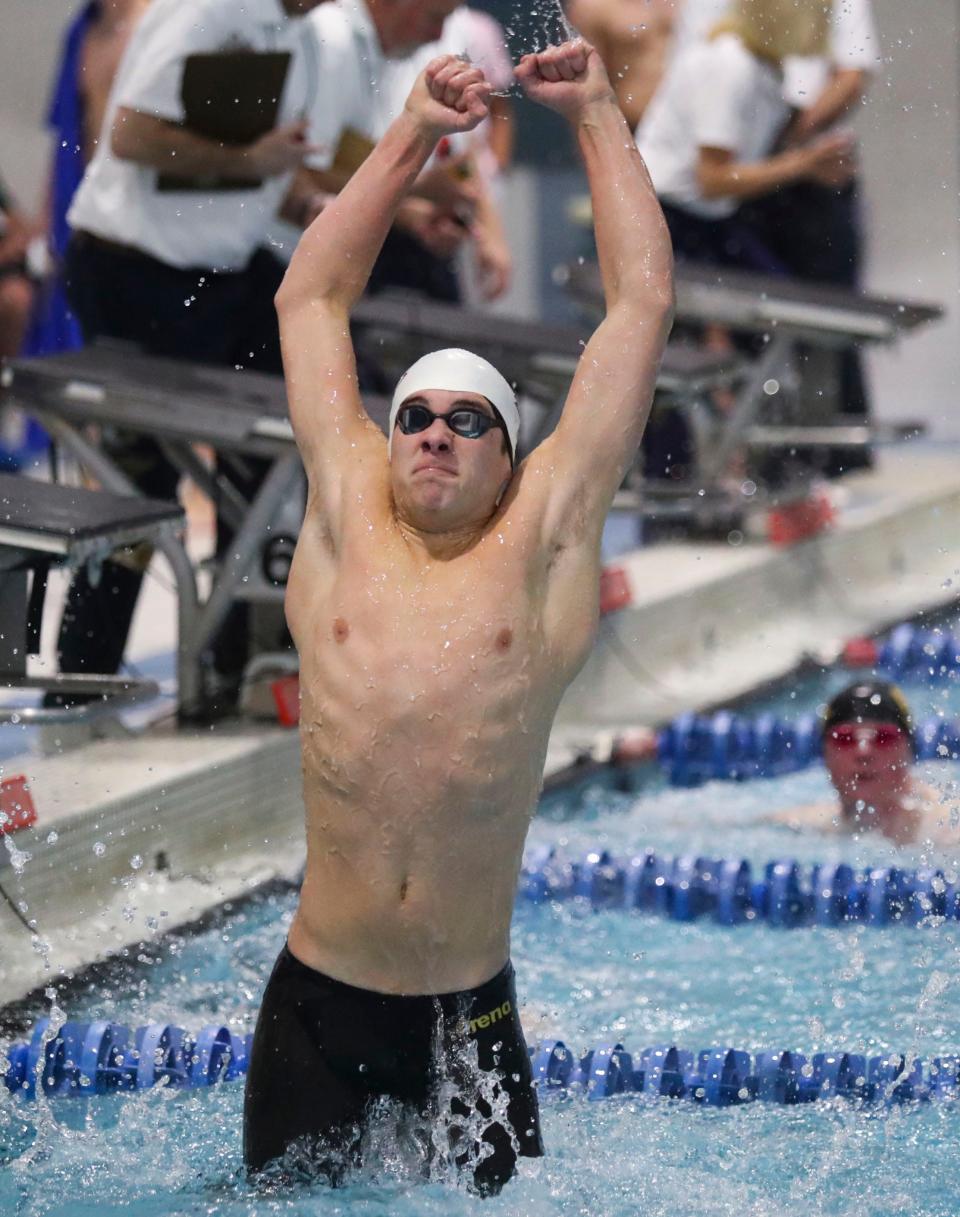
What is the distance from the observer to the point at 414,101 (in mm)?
3244

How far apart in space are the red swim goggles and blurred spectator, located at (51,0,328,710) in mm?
1637

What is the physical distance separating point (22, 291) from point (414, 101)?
15.4ft

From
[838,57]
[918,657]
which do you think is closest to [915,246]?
[918,657]

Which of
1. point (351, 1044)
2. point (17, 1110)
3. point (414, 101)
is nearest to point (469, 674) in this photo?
point (351, 1044)

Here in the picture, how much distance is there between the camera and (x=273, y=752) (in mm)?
5062

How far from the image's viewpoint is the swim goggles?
3004mm

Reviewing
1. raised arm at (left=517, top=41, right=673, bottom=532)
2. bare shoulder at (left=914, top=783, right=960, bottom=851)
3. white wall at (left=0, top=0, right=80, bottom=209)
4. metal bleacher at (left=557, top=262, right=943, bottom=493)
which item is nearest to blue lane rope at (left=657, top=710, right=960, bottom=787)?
bare shoulder at (left=914, top=783, right=960, bottom=851)

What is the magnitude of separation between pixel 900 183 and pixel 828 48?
564cm

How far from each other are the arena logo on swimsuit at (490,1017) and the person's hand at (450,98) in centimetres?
138

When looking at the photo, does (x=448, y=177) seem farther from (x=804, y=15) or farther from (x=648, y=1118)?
(x=648, y=1118)

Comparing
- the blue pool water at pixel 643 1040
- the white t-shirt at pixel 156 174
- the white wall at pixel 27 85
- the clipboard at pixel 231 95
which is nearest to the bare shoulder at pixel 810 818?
the blue pool water at pixel 643 1040

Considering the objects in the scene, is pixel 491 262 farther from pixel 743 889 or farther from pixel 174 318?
pixel 743 889

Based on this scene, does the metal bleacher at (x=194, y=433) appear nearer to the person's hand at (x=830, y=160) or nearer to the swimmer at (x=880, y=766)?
the swimmer at (x=880, y=766)

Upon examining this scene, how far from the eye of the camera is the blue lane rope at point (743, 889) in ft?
15.0
